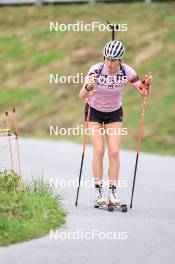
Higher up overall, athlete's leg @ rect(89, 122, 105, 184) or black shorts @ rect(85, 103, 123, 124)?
black shorts @ rect(85, 103, 123, 124)

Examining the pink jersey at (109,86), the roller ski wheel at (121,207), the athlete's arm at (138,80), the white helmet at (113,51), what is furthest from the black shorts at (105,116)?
the roller ski wheel at (121,207)

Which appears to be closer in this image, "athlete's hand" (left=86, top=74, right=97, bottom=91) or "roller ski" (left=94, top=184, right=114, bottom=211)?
"athlete's hand" (left=86, top=74, right=97, bottom=91)

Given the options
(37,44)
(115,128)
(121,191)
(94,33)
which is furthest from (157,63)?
(115,128)

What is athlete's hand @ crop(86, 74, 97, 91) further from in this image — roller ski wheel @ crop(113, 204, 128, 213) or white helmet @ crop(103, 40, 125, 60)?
roller ski wheel @ crop(113, 204, 128, 213)

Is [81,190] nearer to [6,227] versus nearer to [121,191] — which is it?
[121,191]

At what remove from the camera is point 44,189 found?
12516 mm

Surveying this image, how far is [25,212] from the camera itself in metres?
10.9

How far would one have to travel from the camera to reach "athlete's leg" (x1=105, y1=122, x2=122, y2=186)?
12617 millimetres

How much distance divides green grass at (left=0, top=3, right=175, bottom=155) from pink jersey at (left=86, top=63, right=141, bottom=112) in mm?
10638

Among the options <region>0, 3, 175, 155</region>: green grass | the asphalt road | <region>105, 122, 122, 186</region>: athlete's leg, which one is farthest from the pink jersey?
<region>0, 3, 175, 155</region>: green grass

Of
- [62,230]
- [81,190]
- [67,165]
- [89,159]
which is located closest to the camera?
[62,230]

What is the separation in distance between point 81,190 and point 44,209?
150 inches

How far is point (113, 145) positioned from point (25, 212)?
206cm

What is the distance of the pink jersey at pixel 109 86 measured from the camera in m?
12.4
